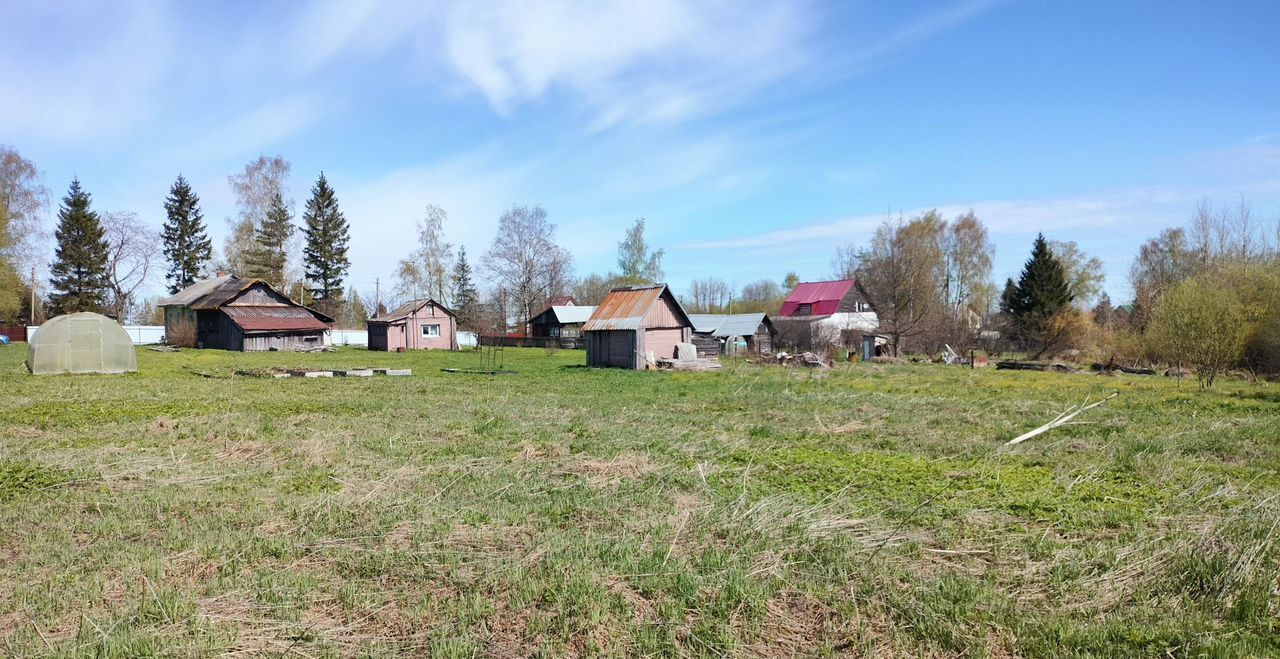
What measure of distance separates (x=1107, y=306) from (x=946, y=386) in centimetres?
4328

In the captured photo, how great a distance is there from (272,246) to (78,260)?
15.6 metres

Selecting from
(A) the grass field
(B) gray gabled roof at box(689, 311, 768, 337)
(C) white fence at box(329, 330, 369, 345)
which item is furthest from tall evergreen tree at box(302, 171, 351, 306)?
(A) the grass field

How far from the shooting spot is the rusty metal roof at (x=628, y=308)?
32.2 meters

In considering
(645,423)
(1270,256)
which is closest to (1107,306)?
(1270,256)

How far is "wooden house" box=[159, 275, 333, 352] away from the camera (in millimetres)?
47156

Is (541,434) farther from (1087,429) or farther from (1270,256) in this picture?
(1270,256)

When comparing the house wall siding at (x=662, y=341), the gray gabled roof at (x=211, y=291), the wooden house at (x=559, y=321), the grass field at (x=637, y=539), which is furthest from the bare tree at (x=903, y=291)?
the gray gabled roof at (x=211, y=291)

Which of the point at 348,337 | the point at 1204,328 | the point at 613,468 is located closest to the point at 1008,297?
the point at 1204,328

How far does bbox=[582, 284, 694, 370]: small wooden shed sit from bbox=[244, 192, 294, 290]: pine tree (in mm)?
36273

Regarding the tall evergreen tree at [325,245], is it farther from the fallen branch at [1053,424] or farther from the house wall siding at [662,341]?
the fallen branch at [1053,424]

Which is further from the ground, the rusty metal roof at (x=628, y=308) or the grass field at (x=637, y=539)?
the rusty metal roof at (x=628, y=308)

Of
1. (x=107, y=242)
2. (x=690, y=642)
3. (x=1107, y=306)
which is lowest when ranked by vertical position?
(x=690, y=642)

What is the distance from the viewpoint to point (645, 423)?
1316 centimetres

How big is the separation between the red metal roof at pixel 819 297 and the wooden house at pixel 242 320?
38.1 m
